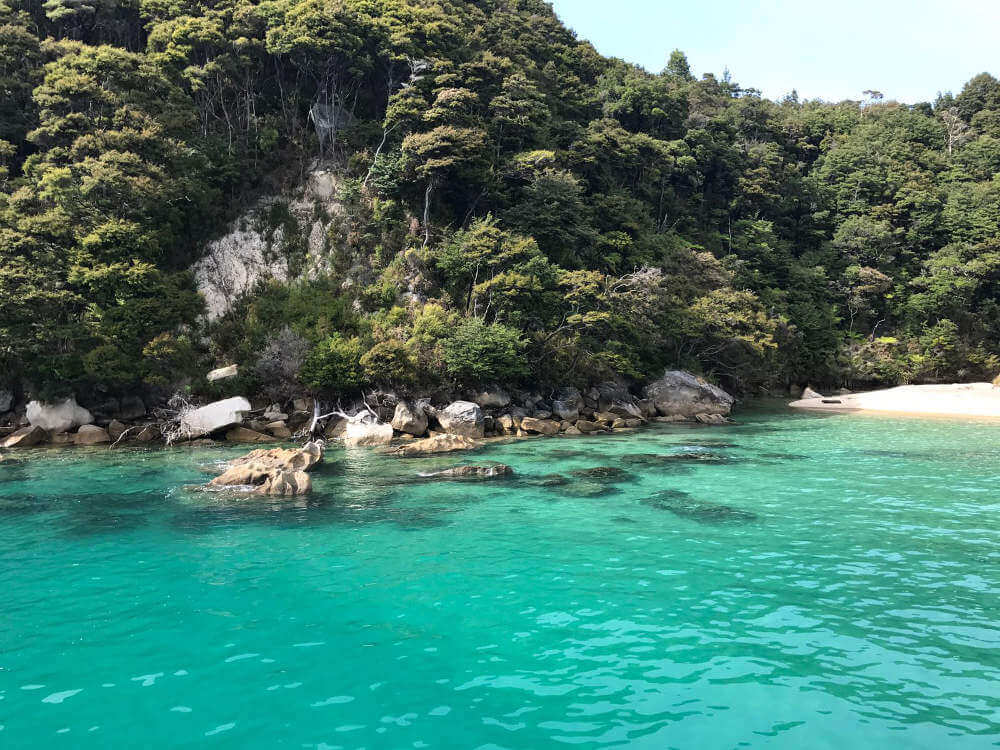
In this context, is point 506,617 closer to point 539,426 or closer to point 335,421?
point 539,426

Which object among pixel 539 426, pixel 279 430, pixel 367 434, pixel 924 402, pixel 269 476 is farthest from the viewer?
pixel 924 402

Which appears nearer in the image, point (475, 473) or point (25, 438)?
point (475, 473)

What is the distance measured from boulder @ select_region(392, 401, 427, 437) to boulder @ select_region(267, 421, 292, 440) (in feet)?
19.0

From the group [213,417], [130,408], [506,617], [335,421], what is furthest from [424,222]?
[506,617]

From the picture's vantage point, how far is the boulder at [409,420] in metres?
32.8

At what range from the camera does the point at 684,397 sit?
42.3m

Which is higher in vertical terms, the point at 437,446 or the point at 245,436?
the point at 245,436

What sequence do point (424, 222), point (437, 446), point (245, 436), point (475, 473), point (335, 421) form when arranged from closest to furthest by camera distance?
1. point (475, 473)
2. point (437, 446)
3. point (245, 436)
4. point (335, 421)
5. point (424, 222)

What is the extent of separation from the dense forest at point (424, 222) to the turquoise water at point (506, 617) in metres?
16.2

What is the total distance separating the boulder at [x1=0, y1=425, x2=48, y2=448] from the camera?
1144 inches

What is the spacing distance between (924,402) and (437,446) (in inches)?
1584

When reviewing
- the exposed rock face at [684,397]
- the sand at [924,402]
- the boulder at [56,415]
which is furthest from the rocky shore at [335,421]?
the sand at [924,402]

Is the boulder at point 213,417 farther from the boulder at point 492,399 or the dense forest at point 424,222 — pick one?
the boulder at point 492,399

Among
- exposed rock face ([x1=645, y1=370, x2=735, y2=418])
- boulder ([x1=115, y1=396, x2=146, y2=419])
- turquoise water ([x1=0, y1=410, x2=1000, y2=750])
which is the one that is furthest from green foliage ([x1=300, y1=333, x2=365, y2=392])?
exposed rock face ([x1=645, y1=370, x2=735, y2=418])
